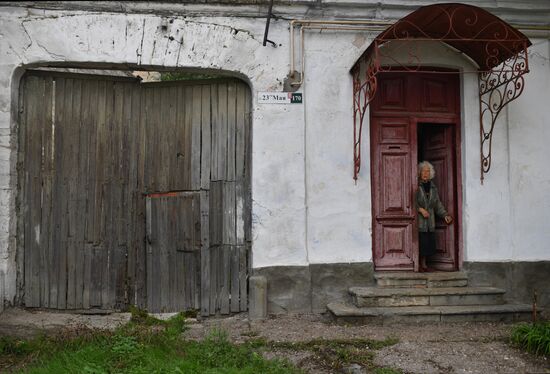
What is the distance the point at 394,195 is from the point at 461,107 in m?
1.51

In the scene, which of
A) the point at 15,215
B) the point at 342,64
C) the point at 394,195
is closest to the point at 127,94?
the point at 15,215

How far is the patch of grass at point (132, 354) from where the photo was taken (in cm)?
419

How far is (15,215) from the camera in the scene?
5707mm

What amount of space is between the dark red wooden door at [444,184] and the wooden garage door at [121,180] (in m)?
2.75

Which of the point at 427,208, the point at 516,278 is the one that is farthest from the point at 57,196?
the point at 516,278

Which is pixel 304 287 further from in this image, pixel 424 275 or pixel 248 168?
pixel 248 168

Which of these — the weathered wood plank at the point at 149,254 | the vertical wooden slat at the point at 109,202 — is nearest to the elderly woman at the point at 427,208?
the weathered wood plank at the point at 149,254

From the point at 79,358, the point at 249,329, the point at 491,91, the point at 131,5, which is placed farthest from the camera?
the point at 491,91

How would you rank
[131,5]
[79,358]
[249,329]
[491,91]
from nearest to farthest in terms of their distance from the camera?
[79,358], [249,329], [131,5], [491,91]

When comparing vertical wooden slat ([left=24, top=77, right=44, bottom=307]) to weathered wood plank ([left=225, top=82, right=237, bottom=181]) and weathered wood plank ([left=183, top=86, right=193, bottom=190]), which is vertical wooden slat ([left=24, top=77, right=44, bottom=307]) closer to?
weathered wood plank ([left=183, top=86, right=193, bottom=190])

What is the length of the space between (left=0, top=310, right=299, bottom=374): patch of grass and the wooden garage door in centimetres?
95

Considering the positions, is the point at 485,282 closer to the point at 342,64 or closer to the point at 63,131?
the point at 342,64

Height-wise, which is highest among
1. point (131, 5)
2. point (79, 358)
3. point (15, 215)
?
point (131, 5)

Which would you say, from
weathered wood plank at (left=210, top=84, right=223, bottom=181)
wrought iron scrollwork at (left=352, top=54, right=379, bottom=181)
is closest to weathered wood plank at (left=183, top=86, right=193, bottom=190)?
weathered wood plank at (left=210, top=84, right=223, bottom=181)
